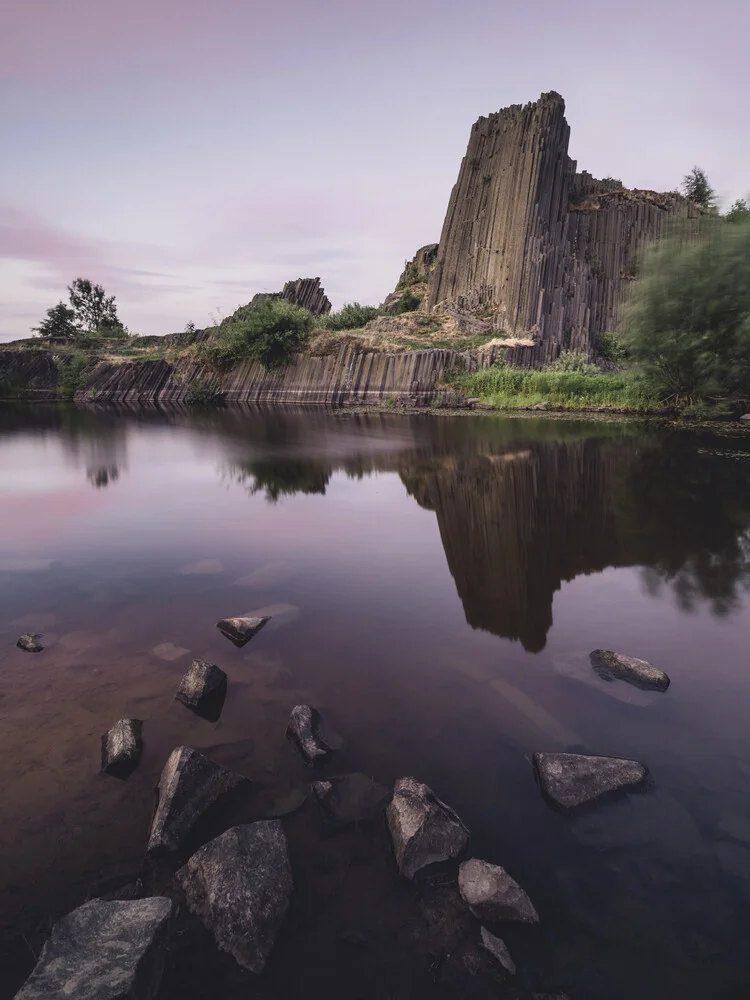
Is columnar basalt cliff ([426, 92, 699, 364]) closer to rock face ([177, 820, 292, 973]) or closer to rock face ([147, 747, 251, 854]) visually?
rock face ([147, 747, 251, 854])

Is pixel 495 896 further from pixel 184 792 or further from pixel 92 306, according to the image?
pixel 92 306

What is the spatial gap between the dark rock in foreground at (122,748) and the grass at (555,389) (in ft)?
85.6

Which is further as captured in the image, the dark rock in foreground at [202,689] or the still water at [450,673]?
the dark rock in foreground at [202,689]

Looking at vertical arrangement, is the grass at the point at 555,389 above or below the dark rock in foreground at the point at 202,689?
above

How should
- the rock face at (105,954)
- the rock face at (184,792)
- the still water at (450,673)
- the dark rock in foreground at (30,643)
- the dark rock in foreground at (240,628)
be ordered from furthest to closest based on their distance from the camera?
the dark rock in foreground at (240,628) < the dark rock in foreground at (30,643) < the rock face at (184,792) < the still water at (450,673) < the rock face at (105,954)

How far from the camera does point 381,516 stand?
1012 cm

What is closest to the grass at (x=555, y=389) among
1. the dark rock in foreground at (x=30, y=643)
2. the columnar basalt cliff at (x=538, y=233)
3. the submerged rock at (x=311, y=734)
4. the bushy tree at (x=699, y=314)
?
the bushy tree at (x=699, y=314)

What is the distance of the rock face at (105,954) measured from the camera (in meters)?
2.10

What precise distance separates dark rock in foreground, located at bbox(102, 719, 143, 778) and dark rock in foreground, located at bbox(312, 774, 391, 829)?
130cm

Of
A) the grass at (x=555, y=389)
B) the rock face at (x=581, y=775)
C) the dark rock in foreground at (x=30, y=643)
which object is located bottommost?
the dark rock in foreground at (x=30, y=643)

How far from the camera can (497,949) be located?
240cm

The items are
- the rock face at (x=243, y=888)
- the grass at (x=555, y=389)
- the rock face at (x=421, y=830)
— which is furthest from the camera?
the grass at (x=555, y=389)

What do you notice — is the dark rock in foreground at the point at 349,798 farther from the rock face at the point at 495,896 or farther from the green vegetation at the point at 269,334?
the green vegetation at the point at 269,334

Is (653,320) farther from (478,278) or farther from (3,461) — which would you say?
(478,278)
